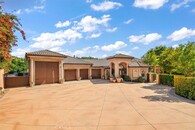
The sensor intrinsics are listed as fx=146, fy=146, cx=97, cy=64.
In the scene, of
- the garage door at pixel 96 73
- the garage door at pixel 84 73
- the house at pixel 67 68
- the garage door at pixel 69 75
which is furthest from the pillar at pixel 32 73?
the garage door at pixel 96 73

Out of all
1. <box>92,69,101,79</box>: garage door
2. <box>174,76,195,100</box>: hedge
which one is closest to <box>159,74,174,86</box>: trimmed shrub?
<box>174,76,195,100</box>: hedge

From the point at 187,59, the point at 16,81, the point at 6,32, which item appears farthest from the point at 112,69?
the point at 6,32

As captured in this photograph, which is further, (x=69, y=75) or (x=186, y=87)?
(x=69, y=75)

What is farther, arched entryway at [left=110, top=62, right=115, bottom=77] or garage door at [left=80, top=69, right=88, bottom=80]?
garage door at [left=80, top=69, right=88, bottom=80]

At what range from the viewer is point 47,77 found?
989 inches

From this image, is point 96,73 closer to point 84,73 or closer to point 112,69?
point 84,73

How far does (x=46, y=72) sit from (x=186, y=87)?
2052 centimetres

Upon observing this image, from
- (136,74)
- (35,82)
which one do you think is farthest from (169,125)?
(136,74)

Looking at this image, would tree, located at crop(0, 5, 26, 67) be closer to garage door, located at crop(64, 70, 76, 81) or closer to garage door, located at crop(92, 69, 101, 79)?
garage door, located at crop(64, 70, 76, 81)

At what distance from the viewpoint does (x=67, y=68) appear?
31000 mm

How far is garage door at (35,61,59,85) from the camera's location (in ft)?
78.5

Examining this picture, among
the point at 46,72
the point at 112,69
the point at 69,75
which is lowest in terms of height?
the point at 69,75

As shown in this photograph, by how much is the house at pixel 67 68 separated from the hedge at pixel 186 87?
15.2 metres

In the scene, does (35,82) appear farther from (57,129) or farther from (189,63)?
(189,63)
